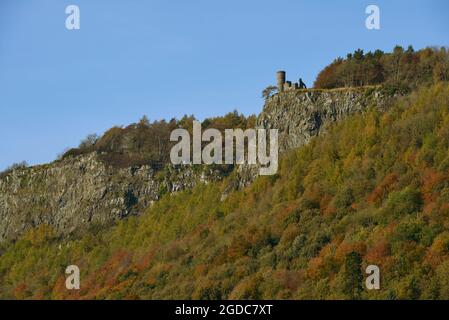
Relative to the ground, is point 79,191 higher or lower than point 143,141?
lower

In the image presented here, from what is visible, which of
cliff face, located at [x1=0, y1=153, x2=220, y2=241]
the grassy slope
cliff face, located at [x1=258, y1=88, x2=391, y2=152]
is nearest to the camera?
the grassy slope

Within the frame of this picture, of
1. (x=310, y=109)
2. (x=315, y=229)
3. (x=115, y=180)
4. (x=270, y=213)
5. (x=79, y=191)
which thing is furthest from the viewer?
(x=79, y=191)

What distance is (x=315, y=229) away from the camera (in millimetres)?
86125

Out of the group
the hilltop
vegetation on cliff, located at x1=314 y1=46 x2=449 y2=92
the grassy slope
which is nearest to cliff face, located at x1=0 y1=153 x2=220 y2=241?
the hilltop

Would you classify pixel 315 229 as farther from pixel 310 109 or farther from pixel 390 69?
pixel 390 69

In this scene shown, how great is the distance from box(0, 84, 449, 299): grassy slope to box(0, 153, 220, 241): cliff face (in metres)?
2.99

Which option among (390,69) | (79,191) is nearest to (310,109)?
(390,69)

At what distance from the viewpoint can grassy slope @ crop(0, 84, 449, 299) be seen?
7588 cm

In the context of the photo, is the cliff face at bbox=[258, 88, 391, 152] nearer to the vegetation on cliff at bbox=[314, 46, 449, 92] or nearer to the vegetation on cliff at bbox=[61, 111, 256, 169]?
the vegetation on cliff at bbox=[314, 46, 449, 92]

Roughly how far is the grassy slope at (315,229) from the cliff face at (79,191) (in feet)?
9.79

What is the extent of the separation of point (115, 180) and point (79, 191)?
18.3 feet

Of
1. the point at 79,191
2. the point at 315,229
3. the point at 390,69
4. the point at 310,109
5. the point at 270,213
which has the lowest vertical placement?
the point at 315,229

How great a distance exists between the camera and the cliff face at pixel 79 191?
11000 centimetres

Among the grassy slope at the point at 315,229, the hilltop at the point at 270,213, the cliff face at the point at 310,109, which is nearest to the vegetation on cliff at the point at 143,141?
the hilltop at the point at 270,213
